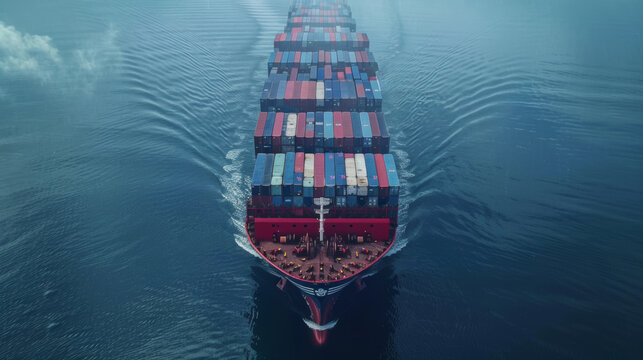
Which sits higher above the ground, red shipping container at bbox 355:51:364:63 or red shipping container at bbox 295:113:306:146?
A: red shipping container at bbox 355:51:364:63

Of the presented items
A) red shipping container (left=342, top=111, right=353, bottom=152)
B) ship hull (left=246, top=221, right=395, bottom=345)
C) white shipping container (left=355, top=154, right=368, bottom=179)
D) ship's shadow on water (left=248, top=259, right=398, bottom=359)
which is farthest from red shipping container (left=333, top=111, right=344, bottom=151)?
ship hull (left=246, top=221, right=395, bottom=345)

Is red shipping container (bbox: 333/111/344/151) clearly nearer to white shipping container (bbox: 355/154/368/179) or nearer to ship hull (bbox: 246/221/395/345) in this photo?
white shipping container (bbox: 355/154/368/179)

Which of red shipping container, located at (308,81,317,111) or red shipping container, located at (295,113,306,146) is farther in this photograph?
red shipping container, located at (308,81,317,111)

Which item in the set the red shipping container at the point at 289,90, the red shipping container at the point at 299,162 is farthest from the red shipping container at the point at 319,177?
the red shipping container at the point at 289,90

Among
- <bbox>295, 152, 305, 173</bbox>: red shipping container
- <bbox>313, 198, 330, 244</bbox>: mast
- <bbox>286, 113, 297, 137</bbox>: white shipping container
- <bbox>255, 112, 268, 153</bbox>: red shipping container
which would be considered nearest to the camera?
<bbox>313, 198, 330, 244</bbox>: mast

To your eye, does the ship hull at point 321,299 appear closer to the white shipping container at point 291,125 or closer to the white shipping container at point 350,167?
the white shipping container at point 350,167

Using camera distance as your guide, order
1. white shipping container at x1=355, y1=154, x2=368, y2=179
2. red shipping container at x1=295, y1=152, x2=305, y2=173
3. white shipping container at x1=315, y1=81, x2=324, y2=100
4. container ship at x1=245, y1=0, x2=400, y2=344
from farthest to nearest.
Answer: white shipping container at x1=315, y1=81, x2=324, y2=100
red shipping container at x1=295, y1=152, x2=305, y2=173
white shipping container at x1=355, y1=154, x2=368, y2=179
container ship at x1=245, y1=0, x2=400, y2=344

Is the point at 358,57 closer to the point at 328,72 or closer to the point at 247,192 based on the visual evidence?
the point at 328,72
